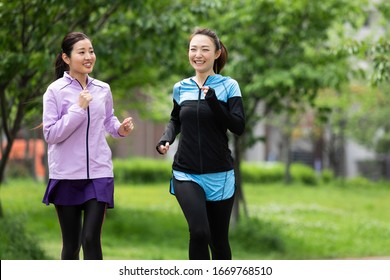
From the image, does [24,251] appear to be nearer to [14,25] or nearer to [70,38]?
[14,25]

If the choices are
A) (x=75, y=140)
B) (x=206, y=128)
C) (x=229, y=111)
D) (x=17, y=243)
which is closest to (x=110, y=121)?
(x=75, y=140)

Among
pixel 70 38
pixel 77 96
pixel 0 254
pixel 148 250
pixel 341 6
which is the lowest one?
pixel 148 250

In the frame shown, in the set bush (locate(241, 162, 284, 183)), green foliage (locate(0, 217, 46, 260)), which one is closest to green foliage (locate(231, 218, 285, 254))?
green foliage (locate(0, 217, 46, 260))

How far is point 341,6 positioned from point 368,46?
4.90 m

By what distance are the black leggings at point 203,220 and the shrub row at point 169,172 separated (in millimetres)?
21783

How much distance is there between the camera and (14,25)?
10.2 meters

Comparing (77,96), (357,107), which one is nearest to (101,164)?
(77,96)

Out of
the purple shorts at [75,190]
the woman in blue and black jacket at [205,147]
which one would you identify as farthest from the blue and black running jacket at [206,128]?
the purple shorts at [75,190]

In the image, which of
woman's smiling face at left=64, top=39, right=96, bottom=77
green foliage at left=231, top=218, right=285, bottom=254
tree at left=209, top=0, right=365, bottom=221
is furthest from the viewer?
green foliage at left=231, top=218, right=285, bottom=254

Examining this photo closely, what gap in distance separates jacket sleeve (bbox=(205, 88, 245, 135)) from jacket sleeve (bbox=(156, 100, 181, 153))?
1.27 feet

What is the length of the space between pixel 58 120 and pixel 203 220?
1143 millimetres

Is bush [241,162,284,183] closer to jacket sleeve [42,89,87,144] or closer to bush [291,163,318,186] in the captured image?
bush [291,163,318,186]

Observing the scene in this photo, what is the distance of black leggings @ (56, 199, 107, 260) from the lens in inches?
214

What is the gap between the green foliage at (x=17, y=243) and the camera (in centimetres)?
936
